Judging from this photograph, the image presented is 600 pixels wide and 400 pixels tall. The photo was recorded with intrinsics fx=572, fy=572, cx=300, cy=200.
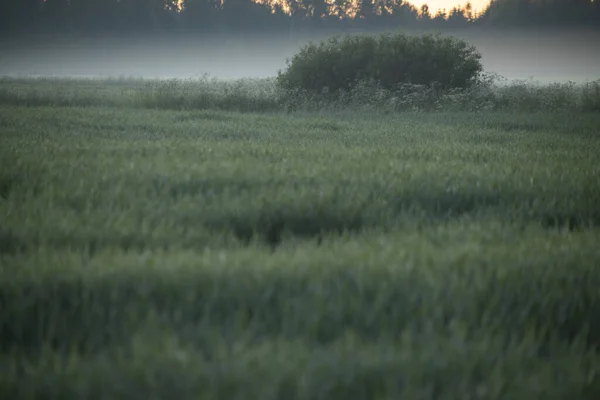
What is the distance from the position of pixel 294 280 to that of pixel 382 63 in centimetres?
2387

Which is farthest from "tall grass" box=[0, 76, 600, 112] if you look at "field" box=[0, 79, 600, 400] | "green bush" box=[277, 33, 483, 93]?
"field" box=[0, 79, 600, 400]

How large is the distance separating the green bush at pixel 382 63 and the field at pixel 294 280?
740 inches

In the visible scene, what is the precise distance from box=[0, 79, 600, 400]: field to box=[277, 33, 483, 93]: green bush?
61.7 feet

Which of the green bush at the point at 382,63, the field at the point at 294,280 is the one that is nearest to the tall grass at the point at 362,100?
the green bush at the point at 382,63

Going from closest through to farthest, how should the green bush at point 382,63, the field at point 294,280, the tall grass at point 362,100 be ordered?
the field at point 294,280 < the tall grass at point 362,100 < the green bush at point 382,63

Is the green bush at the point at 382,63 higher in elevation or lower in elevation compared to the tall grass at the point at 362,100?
higher

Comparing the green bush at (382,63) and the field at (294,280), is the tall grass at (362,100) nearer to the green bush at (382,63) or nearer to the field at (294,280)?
the green bush at (382,63)

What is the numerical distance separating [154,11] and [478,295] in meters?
81.5

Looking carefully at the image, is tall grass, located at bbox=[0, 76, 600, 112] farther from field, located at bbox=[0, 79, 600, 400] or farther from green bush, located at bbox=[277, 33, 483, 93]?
field, located at bbox=[0, 79, 600, 400]

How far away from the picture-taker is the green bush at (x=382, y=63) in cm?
2598

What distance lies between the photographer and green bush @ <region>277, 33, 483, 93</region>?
26.0 meters

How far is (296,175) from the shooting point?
674 centimetres

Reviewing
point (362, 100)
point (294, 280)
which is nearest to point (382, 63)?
point (362, 100)

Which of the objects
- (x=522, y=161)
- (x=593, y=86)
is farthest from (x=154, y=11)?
(x=522, y=161)
